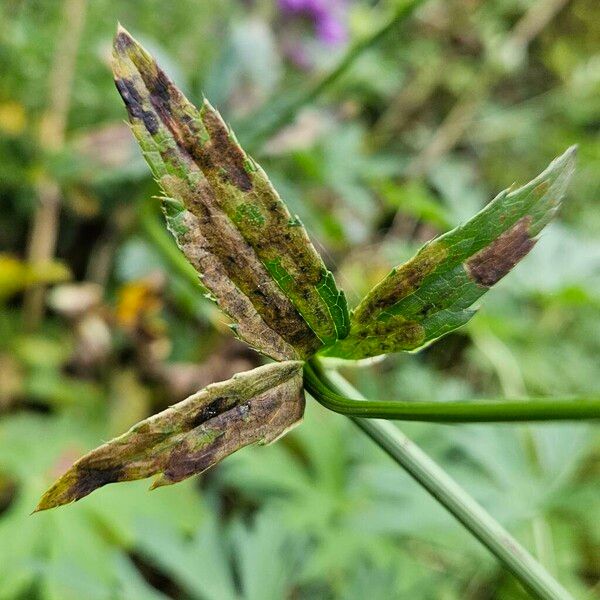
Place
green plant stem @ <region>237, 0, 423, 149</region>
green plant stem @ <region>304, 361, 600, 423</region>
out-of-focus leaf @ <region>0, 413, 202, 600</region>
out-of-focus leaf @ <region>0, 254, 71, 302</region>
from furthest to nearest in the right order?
out-of-focus leaf @ <region>0, 254, 71, 302</region>
out-of-focus leaf @ <region>0, 413, 202, 600</region>
green plant stem @ <region>237, 0, 423, 149</region>
green plant stem @ <region>304, 361, 600, 423</region>

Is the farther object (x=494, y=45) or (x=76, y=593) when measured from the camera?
(x=494, y=45)

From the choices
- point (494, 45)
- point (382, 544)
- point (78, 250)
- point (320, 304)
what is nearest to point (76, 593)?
point (382, 544)

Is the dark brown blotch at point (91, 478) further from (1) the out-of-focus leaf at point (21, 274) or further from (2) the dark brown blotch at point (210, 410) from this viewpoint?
(1) the out-of-focus leaf at point (21, 274)

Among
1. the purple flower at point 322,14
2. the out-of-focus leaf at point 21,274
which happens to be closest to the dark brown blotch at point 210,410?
the out-of-focus leaf at point 21,274

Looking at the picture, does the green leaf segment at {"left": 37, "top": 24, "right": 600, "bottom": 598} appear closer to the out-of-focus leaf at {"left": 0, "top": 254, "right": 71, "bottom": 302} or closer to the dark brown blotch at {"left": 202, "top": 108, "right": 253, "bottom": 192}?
the dark brown blotch at {"left": 202, "top": 108, "right": 253, "bottom": 192}

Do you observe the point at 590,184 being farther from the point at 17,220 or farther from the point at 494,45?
the point at 17,220

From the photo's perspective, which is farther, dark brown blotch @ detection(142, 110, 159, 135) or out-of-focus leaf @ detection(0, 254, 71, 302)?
out-of-focus leaf @ detection(0, 254, 71, 302)

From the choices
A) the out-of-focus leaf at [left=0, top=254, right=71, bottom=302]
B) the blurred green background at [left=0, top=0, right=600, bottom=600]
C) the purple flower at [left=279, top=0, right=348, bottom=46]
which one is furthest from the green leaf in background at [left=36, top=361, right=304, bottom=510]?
the purple flower at [left=279, top=0, right=348, bottom=46]
